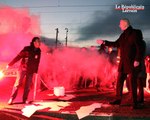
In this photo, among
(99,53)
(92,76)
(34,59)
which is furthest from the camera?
(92,76)

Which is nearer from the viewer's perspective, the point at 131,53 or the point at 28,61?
the point at 131,53

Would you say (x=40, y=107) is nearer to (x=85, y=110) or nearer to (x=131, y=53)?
(x=85, y=110)

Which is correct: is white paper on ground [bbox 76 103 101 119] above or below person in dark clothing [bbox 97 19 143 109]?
below

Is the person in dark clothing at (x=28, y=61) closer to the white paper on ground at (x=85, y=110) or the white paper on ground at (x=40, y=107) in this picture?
the white paper on ground at (x=40, y=107)

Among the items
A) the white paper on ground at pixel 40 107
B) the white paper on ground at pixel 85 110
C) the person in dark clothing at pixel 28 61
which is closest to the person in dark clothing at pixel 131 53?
the white paper on ground at pixel 85 110

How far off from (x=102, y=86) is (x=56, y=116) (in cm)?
672

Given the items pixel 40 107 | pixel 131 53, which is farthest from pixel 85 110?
pixel 131 53

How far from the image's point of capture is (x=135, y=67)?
751 cm

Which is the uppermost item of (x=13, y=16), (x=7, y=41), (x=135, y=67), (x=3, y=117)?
(x=13, y=16)

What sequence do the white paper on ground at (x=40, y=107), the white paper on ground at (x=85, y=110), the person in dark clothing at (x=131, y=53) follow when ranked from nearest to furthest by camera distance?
the white paper on ground at (x=85, y=110) < the person in dark clothing at (x=131, y=53) < the white paper on ground at (x=40, y=107)

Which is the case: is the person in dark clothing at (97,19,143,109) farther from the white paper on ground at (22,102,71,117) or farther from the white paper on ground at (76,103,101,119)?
the white paper on ground at (22,102,71,117)

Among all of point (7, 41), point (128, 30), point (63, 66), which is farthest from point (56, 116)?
point (7, 41)

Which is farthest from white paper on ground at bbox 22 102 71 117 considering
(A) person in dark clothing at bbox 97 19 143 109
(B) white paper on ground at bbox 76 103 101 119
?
(A) person in dark clothing at bbox 97 19 143 109

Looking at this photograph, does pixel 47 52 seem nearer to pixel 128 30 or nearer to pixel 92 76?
pixel 92 76
